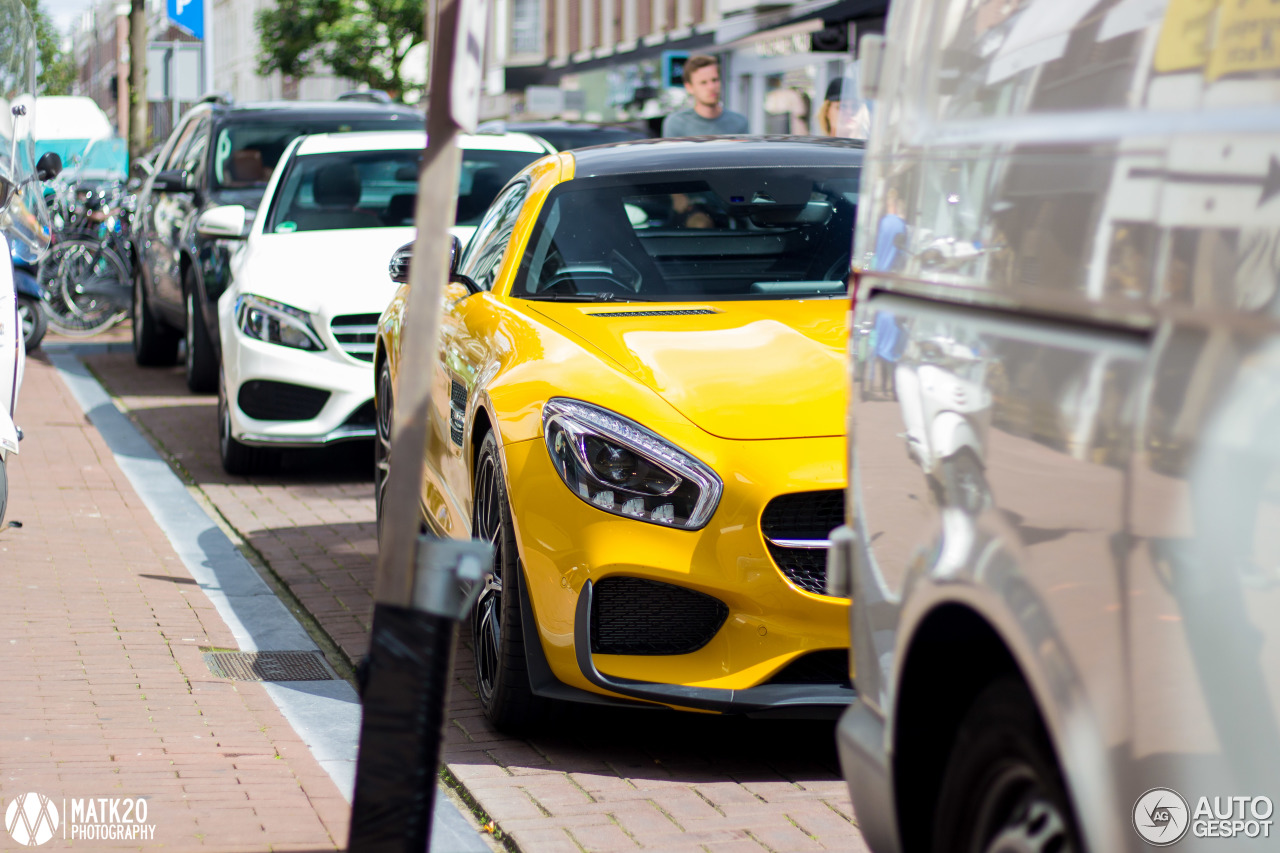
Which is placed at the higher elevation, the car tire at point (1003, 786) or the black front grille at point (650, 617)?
the car tire at point (1003, 786)

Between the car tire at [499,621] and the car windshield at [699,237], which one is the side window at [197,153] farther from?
the car tire at [499,621]

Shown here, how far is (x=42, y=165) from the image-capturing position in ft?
36.3

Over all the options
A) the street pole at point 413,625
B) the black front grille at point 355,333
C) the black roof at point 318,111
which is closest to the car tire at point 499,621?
the street pole at point 413,625

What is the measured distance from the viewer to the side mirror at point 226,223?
985 centimetres

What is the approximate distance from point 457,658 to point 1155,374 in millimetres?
4190

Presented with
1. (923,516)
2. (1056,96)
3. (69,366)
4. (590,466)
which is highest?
(1056,96)

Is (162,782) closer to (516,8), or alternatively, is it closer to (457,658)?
(457,658)

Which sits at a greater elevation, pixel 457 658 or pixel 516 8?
pixel 516 8

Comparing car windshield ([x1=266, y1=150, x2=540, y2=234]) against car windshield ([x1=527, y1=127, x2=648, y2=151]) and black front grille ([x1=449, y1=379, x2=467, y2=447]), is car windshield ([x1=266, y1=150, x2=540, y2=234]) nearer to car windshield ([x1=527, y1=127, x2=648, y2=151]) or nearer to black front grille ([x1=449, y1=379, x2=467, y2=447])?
car windshield ([x1=527, y1=127, x2=648, y2=151])

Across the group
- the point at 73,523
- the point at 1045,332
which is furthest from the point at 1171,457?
the point at 73,523

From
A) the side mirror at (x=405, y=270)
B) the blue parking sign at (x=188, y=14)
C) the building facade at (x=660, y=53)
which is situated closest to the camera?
the side mirror at (x=405, y=270)

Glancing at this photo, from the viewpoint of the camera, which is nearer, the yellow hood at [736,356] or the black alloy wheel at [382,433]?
the yellow hood at [736,356]

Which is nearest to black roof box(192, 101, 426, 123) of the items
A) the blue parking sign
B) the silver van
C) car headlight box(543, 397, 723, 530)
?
the blue parking sign

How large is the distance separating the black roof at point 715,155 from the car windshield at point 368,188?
401cm
